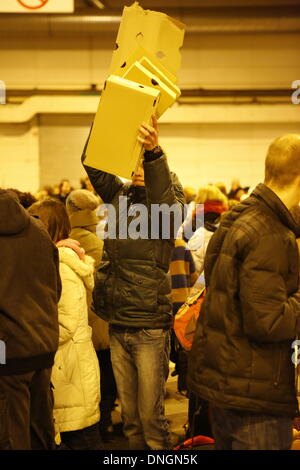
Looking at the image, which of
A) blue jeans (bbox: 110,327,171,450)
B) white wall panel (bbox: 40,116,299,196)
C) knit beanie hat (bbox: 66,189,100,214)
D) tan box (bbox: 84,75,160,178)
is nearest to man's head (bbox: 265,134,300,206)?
tan box (bbox: 84,75,160,178)

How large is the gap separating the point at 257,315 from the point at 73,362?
4.74ft

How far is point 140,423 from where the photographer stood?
10.8 feet

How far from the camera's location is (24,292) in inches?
98.7

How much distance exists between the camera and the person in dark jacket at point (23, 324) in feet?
8.02

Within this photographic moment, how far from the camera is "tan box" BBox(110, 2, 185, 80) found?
9.42 ft

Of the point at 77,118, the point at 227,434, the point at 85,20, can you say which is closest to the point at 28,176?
the point at 77,118

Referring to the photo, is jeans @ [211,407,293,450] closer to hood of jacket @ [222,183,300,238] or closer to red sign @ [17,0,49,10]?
hood of jacket @ [222,183,300,238]

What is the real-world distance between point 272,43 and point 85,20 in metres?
4.63

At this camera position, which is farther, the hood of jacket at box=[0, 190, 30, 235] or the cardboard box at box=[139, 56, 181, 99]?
the cardboard box at box=[139, 56, 181, 99]

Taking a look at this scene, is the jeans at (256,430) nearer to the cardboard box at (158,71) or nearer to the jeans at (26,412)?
the jeans at (26,412)

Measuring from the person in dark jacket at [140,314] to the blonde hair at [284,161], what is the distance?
2.81ft

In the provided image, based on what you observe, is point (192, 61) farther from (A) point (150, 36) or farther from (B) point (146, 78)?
(B) point (146, 78)
